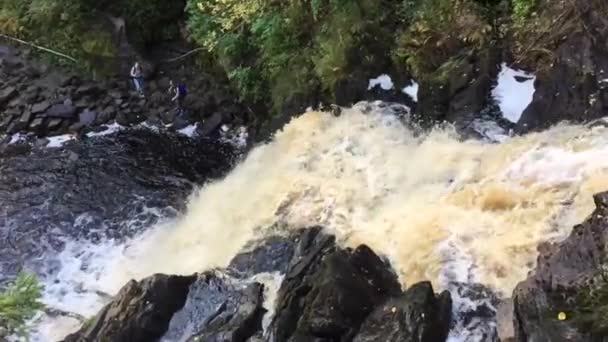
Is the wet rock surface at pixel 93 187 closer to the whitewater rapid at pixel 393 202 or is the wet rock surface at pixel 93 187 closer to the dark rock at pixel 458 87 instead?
the whitewater rapid at pixel 393 202

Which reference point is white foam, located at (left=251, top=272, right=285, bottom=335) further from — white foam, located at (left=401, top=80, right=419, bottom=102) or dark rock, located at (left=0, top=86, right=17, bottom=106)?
dark rock, located at (left=0, top=86, right=17, bottom=106)

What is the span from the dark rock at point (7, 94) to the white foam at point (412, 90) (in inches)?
395

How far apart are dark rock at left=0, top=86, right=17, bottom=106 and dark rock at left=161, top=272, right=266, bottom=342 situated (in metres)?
9.20

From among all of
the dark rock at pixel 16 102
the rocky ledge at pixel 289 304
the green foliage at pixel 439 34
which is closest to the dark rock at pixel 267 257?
the rocky ledge at pixel 289 304

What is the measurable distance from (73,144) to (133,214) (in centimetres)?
344

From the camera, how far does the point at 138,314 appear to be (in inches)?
436

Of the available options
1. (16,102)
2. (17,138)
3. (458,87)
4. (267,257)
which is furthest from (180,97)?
(458,87)

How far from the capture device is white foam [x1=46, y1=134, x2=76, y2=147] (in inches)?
687

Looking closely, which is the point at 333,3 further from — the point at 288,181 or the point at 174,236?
the point at 174,236

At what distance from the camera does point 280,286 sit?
10.9 metres

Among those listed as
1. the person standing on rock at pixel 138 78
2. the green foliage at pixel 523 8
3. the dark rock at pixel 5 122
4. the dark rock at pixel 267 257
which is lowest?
the dark rock at pixel 267 257

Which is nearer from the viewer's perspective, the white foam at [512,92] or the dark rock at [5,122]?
the white foam at [512,92]

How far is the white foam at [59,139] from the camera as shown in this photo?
57.3 feet

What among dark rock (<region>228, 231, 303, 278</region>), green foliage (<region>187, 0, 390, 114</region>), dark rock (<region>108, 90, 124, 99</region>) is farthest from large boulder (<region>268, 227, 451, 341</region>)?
dark rock (<region>108, 90, 124, 99</region>)
